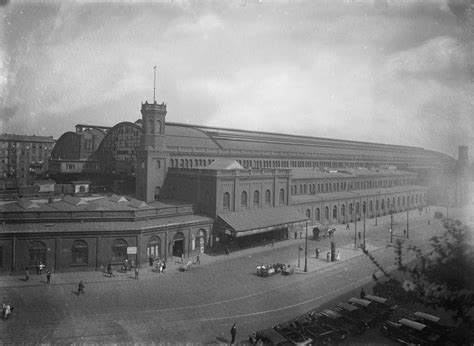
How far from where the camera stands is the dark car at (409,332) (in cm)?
2044

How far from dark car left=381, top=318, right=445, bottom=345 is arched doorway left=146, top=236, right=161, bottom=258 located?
23.6 metres

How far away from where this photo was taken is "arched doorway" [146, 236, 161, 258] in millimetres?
36188

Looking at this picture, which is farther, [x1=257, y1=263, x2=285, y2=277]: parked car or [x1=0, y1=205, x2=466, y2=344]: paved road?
[x1=257, y1=263, x2=285, y2=277]: parked car

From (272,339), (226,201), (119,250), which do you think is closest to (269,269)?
(226,201)

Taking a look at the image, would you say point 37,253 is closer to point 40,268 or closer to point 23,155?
point 40,268

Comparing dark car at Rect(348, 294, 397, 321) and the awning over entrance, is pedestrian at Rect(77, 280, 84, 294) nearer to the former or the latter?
the awning over entrance

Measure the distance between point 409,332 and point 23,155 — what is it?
353ft

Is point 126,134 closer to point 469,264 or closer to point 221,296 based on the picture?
point 221,296

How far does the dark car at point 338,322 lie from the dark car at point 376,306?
2.28 metres

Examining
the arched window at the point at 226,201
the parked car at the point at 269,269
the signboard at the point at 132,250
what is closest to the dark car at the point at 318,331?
the parked car at the point at 269,269

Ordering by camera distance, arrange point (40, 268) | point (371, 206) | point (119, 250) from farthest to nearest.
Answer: point (371, 206)
point (119, 250)
point (40, 268)

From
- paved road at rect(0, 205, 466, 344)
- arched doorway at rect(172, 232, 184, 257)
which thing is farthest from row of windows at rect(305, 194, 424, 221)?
arched doorway at rect(172, 232, 184, 257)

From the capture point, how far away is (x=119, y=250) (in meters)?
34.5

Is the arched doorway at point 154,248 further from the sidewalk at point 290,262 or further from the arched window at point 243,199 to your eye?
the arched window at point 243,199
